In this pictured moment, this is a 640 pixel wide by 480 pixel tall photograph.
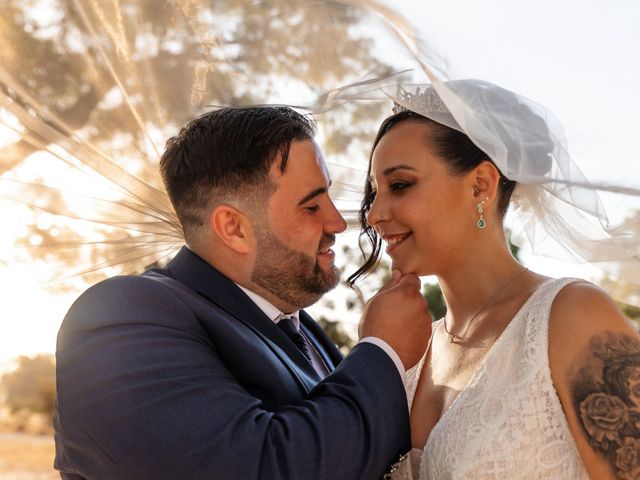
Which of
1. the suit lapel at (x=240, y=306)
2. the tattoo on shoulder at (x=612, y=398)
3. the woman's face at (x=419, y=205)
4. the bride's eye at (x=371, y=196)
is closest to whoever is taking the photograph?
the tattoo on shoulder at (x=612, y=398)

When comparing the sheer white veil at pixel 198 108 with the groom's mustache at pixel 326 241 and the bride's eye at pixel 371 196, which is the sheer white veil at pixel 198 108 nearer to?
the bride's eye at pixel 371 196

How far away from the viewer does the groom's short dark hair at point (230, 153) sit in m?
3.38

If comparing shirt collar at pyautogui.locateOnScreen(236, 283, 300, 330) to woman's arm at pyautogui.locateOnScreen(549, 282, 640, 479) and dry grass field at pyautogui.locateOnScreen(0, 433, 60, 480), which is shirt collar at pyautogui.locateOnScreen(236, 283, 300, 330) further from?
dry grass field at pyautogui.locateOnScreen(0, 433, 60, 480)

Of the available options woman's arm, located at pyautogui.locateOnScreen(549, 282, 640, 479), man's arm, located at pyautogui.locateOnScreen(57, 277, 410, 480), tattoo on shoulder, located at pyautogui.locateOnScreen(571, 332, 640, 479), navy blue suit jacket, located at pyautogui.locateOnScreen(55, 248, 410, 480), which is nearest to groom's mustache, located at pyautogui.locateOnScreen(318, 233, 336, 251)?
navy blue suit jacket, located at pyautogui.locateOnScreen(55, 248, 410, 480)

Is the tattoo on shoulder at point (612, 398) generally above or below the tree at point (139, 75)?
below

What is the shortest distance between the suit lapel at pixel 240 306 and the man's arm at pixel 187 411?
33cm

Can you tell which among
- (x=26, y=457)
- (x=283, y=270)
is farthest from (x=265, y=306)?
(x=26, y=457)

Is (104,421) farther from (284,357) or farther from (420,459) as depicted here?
(420,459)

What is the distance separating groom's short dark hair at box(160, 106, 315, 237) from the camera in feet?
11.1

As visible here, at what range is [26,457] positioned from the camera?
1427cm

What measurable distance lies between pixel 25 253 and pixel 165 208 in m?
0.74

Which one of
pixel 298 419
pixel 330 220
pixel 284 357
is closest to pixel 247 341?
pixel 284 357

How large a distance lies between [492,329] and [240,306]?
3.37 ft

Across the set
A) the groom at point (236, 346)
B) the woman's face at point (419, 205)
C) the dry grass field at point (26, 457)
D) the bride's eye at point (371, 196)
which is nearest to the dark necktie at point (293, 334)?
the groom at point (236, 346)
